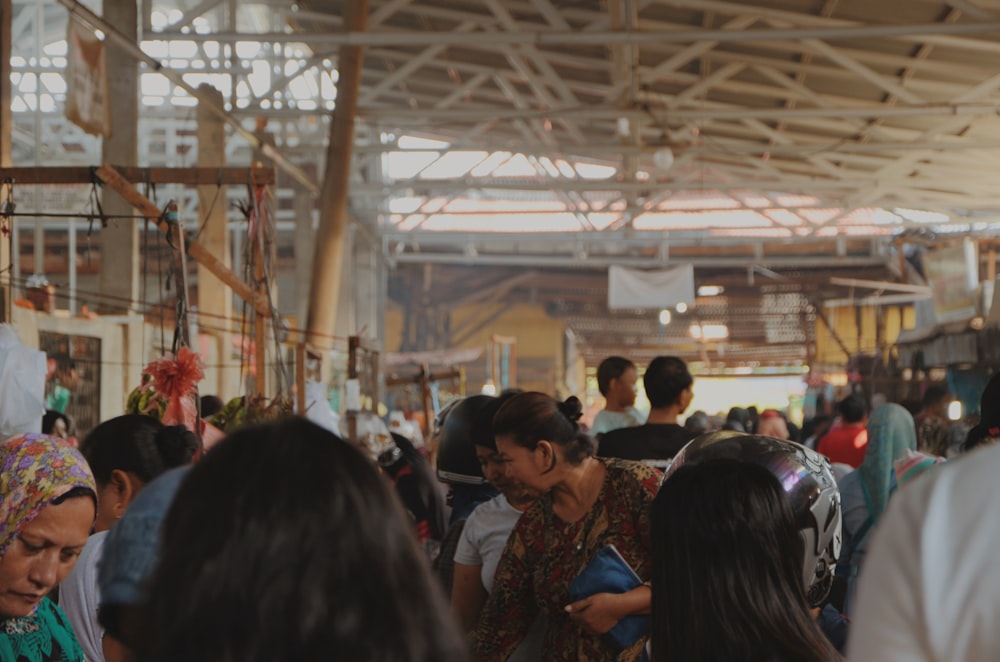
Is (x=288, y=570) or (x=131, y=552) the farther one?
(x=131, y=552)

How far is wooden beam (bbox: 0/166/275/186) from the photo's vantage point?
706 centimetres

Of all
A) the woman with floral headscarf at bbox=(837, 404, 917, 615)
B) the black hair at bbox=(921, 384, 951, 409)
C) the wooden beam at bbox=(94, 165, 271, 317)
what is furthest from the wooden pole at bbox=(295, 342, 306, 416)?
the woman with floral headscarf at bbox=(837, 404, 917, 615)

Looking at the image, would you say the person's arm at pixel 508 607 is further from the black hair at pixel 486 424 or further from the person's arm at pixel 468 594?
the black hair at pixel 486 424

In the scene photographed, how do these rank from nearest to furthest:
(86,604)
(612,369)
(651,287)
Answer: (86,604)
(612,369)
(651,287)

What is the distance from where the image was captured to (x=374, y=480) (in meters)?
1.31

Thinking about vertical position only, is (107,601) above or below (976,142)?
below

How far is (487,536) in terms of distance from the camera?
149 inches

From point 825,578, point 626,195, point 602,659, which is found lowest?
point 602,659

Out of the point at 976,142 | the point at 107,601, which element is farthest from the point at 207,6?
the point at 107,601

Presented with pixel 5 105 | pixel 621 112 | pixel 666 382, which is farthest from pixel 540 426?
pixel 621 112

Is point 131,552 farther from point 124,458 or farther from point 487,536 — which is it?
point 487,536

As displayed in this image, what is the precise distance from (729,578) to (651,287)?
21.5 m

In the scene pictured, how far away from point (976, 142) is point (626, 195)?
6.64 meters

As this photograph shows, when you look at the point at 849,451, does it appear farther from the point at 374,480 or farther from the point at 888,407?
the point at 374,480
